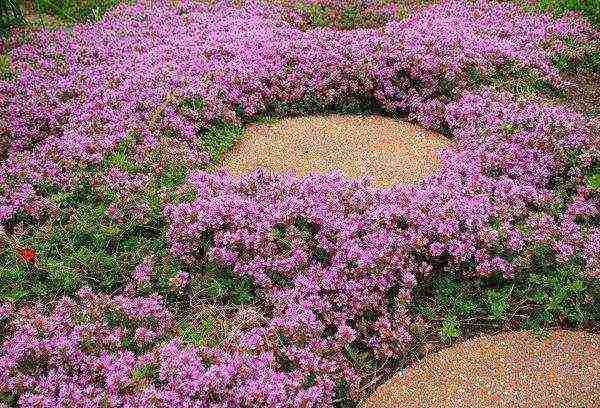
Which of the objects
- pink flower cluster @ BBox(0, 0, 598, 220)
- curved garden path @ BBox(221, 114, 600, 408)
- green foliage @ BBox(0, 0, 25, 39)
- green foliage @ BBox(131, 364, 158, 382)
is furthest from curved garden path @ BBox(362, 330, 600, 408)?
green foliage @ BBox(0, 0, 25, 39)

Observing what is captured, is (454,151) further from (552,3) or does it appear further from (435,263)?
(552,3)

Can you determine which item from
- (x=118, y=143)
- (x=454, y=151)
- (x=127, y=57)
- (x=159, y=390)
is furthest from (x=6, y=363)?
(x=127, y=57)

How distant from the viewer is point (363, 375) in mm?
3992

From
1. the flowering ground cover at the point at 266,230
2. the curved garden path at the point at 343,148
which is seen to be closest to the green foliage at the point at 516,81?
the flowering ground cover at the point at 266,230

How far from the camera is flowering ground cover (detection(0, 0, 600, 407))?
153 inches

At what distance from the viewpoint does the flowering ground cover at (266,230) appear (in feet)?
12.7

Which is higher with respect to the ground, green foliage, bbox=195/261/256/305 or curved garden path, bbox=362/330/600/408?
green foliage, bbox=195/261/256/305

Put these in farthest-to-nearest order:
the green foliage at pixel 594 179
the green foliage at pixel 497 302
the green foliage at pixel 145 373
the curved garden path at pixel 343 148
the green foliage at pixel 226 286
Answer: the curved garden path at pixel 343 148 → the green foliage at pixel 594 179 → the green foliage at pixel 226 286 → the green foliage at pixel 497 302 → the green foliage at pixel 145 373

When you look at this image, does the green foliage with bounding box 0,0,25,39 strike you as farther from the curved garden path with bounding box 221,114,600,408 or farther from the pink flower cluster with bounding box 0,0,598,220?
the curved garden path with bounding box 221,114,600,408

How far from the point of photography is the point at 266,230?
4.68m

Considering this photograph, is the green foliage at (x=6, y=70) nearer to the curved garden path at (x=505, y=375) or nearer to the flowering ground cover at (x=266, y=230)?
the flowering ground cover at (x=266, y=230)

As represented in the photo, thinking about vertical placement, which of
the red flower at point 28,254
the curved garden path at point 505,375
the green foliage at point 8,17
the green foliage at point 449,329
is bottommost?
the curved garden path at point 505,375

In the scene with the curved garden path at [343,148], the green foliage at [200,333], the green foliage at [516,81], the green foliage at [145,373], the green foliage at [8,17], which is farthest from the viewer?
the green foliage at [8,17]

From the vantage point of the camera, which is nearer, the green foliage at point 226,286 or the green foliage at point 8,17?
the green foliage at point 226,286
